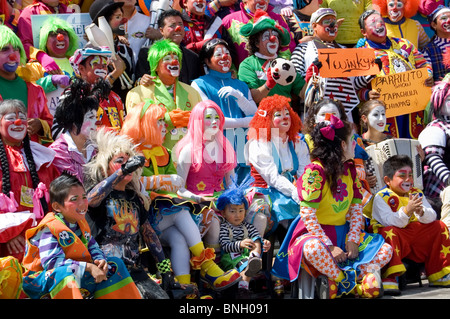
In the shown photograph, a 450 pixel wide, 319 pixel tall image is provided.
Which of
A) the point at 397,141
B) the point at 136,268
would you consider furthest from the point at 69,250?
the point at 397,141

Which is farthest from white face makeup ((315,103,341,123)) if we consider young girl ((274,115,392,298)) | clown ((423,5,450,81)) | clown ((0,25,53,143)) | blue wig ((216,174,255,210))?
clown ((423,5,450,81))

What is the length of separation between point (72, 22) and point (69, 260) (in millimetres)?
3812

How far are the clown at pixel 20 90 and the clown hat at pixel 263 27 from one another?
2.76 meters

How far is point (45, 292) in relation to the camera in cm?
534

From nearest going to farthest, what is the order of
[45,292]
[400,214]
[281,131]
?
[45,292], [400,214], [281,131]

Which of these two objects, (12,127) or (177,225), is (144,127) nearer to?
(177,225)

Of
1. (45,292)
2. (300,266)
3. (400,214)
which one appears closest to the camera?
(45,292)

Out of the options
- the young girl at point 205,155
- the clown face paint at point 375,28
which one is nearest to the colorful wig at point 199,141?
the young girl at point 205,155

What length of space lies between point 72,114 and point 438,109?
4199 millimetres

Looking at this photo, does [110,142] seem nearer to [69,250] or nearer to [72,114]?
[72,114]

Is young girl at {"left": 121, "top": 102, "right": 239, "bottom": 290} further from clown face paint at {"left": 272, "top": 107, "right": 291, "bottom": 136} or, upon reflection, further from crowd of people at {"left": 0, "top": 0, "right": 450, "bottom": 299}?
clown face paint at {"left": 272, "top": 107, "right": 291, "bottom": 136}

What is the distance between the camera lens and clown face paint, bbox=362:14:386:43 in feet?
32.0

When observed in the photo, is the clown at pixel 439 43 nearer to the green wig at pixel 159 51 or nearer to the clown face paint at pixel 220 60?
the clown face paint at pixel 220 60

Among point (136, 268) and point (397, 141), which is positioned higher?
point (397, 141)
